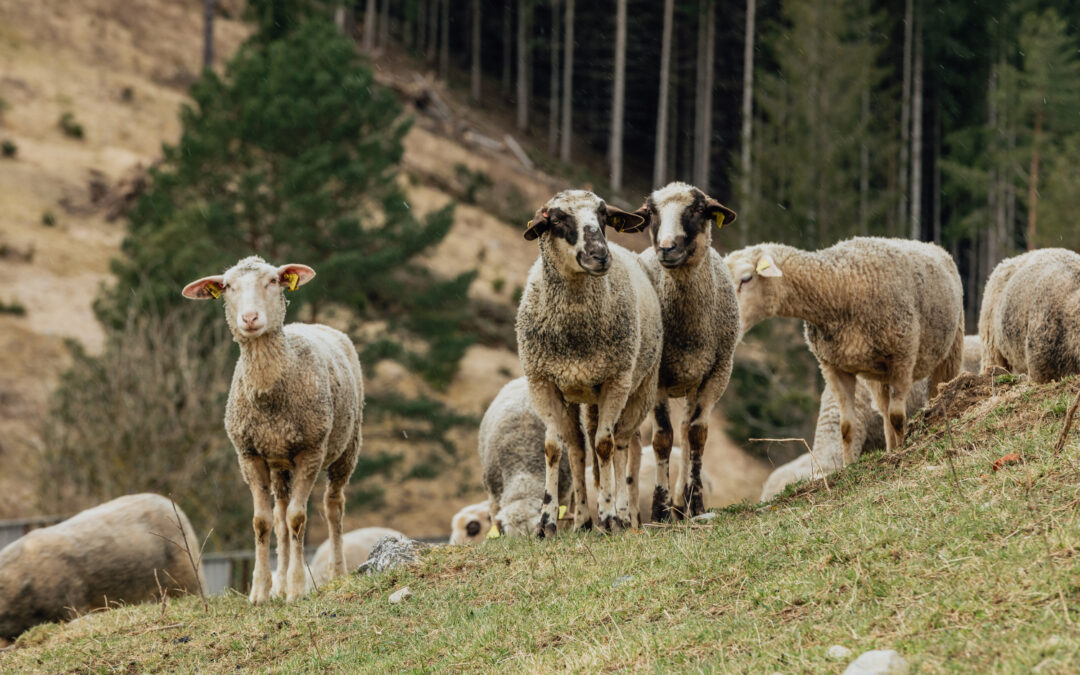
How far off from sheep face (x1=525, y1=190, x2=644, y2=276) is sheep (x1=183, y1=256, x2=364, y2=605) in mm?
2274

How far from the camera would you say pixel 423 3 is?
6631 cm

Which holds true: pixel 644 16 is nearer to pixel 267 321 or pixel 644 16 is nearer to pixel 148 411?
pixel 148 411

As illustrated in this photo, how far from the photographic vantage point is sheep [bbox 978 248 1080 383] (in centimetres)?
910

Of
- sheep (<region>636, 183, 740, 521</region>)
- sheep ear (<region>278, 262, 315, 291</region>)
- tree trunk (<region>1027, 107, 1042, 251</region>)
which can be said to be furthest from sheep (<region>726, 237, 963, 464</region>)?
tree trunk (<region>1027, 107, 1042, 251</region>)

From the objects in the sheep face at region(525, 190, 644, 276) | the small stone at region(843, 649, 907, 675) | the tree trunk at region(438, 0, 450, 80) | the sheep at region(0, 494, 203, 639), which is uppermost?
the tree trunk at region(438, 0, 450, 80)

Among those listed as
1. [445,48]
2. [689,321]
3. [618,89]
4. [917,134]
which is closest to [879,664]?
[689,321]

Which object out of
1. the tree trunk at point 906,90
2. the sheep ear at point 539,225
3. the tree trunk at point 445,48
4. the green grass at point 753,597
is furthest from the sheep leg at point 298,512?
the tree trunk at point 445,48

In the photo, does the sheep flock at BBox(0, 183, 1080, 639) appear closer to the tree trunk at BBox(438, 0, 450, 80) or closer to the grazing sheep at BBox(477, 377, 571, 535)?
the grazing sheep at BBox(477, 377, 571, 535)

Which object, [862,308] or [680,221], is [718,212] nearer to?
[680,221]

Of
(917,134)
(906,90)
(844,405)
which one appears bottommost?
(844,405)

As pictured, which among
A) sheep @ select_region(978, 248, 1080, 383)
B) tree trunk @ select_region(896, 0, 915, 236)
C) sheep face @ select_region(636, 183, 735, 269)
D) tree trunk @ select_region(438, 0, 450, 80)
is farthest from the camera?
tree trunk @ select_region(438, 0, 450, 80)

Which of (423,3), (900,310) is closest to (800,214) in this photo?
(900,310)

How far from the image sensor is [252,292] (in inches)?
340

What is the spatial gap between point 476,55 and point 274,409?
5473cm
